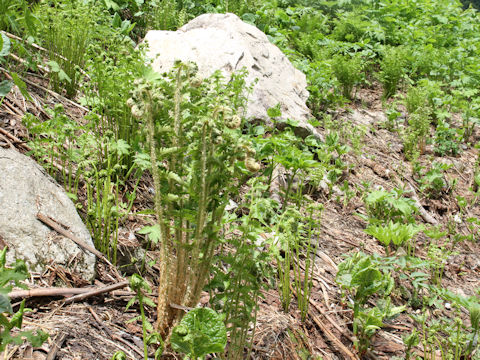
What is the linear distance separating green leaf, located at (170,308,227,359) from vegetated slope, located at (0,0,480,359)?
0.82 feet

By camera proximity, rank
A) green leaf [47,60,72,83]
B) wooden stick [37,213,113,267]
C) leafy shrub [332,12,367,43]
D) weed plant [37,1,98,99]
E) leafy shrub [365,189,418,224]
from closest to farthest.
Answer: wooden stick [37,213,113,267]
green leaf [47,60,72,83]
weed plant [37,1,98,99]
leafy shrub [365,189,418,224]
leafy shrub [332,12,367,43]

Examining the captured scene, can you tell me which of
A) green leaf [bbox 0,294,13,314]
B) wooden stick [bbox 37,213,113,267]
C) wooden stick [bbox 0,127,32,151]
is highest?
green leaf [bbox 0,294,13,314]

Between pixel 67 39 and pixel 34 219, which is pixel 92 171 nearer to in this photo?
pixel 34 219

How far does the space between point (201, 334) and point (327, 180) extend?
2.80 meters

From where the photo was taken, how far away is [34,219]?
1.98 meters

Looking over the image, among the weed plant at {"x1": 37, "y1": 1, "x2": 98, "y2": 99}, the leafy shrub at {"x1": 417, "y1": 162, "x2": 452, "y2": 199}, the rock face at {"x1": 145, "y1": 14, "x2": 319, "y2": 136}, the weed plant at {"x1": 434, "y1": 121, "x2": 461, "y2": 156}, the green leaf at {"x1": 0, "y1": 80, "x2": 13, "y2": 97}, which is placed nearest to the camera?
the green leaf at {"x1": 0, "y1": 80, "x2": 13, "y2": 97}

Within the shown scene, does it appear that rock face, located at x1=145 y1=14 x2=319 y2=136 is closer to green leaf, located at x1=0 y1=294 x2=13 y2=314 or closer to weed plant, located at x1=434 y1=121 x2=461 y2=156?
weed plant, located at x1=434 y1=121 x2=461 y2=156

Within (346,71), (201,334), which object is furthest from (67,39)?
(346,71)

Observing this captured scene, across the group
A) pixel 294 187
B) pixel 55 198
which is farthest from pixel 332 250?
pixel 55 198

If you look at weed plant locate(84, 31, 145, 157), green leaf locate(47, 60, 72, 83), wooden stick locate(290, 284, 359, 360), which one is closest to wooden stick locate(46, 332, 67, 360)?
weed plant locate(84, 31, 145, 157)

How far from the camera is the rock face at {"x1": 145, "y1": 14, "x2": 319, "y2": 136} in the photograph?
406 centimetres

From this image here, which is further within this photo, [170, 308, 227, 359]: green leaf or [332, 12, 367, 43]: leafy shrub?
[332, 12, 367, 43]: leafy shrub

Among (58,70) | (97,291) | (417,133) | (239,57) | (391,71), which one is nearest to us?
(97,291)

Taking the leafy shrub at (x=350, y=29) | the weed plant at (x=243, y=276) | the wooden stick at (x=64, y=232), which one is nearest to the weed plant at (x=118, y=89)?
the wooden stick at (x=64, y=232)
